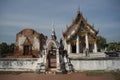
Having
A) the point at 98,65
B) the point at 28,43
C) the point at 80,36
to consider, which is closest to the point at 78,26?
the point at 80,36

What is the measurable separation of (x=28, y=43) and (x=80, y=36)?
24.8 ft

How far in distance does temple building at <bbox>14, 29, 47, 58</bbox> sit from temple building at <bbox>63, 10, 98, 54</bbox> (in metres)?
4.22

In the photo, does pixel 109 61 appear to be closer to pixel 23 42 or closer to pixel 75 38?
pixel 75 38

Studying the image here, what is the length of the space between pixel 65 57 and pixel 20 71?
4344mm

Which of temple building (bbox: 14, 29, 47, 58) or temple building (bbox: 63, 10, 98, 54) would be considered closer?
temple building (bbox: 63, 10, 98, 54)

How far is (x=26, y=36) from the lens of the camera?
2683 cm

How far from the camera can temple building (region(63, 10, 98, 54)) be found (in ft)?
79.1

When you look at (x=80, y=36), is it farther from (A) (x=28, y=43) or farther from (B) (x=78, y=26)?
(A) (x=28, y=43)

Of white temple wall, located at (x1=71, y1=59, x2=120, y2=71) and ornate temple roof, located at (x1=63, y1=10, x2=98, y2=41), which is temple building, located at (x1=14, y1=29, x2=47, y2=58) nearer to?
ornate temple roof, located at (x1=63, y1=10, x2=98, y2=41)

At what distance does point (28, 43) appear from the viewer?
86.4ft

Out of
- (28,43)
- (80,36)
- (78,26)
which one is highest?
(78,26)

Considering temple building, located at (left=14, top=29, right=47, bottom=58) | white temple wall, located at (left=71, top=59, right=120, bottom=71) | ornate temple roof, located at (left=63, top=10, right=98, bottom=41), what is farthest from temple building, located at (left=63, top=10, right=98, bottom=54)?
white temple wall, located at (left=71, top=59, right=120, bottom=71)

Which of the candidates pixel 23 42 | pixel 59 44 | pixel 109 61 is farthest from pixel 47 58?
pixel 23 42

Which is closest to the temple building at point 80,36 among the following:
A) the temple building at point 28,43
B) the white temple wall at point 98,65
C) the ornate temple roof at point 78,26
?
the ornate temple roof at point 78,26
